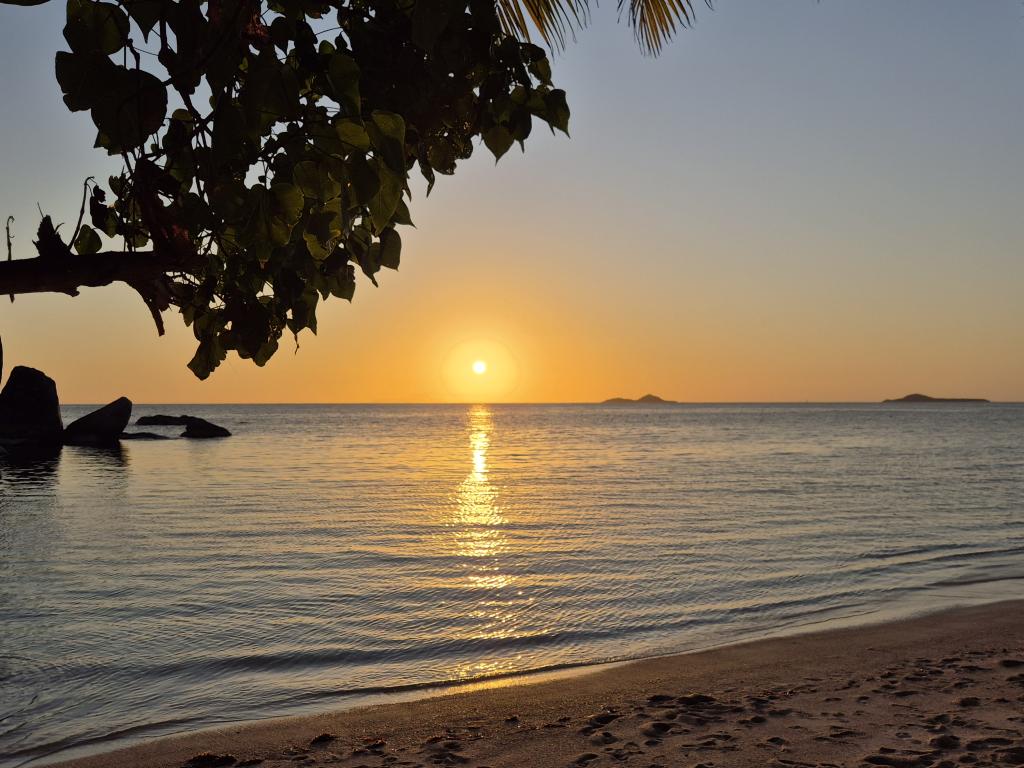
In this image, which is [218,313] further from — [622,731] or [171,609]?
[171,609]

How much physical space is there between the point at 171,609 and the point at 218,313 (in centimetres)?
1007

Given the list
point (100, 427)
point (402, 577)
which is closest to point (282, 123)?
point (402, 577)

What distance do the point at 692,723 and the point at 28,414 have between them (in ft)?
151

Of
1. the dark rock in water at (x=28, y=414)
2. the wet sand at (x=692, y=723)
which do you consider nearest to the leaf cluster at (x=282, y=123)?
the wet sand at (x=692, y=723)

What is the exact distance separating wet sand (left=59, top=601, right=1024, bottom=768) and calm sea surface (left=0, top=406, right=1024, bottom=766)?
733 millimetres

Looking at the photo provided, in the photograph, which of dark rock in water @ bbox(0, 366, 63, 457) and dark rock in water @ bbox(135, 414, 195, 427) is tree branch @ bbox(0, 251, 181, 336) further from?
dark rock in water @ bbox(135, 414, 195, 427)

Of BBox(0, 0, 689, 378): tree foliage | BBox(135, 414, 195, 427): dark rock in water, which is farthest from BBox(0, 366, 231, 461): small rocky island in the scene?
BBox(0, 0, 689, 378): tree foliage

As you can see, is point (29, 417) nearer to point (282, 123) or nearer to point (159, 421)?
point (159, 421)

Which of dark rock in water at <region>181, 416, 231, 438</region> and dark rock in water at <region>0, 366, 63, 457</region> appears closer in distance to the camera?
dark rock in water at <region>0, 366, 63, 457</region>

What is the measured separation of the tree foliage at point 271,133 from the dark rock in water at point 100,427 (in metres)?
52.7

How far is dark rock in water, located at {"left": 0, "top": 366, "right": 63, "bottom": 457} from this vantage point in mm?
43500

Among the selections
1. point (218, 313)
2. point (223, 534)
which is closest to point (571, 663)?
point (218, 313)

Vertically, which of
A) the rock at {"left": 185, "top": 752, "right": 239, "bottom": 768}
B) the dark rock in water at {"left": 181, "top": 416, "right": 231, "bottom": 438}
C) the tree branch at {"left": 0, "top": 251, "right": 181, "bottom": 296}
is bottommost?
the rock at {"left": 185, "top": 752, "right": 239, "bottom": 768}

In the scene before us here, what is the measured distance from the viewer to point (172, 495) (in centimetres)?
2597
